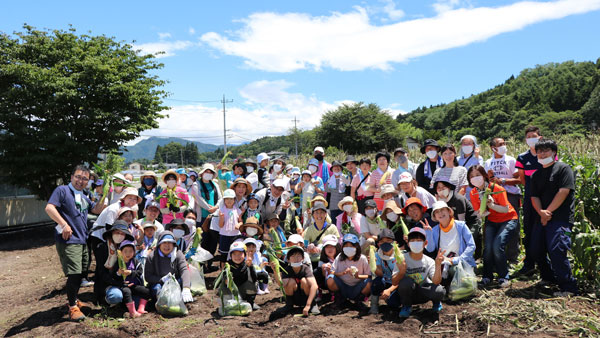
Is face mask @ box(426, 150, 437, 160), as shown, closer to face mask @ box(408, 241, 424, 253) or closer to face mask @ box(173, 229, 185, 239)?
face mask @ box(408, 241, 424, 253)

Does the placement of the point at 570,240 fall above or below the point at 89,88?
below

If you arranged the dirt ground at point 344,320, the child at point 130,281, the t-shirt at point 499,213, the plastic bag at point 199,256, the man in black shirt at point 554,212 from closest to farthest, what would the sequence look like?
the dirt ground at point 344,320
the man in black shirt at point 554,212
the t-shirt at point 499,213
the child at point 130,281
the plastic bag at point 199,256

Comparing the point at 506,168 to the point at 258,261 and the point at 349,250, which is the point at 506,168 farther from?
the point at 258,261

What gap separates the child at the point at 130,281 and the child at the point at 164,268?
0.10 metres

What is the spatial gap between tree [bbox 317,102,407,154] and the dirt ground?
38.5m

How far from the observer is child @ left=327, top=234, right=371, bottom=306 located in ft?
15.3

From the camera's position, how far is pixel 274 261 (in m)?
4.64

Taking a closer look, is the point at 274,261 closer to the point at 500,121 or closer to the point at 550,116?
the point at 550,116

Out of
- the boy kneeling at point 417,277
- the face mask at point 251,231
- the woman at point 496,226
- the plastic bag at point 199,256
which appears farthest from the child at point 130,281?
the woman at point 496,226

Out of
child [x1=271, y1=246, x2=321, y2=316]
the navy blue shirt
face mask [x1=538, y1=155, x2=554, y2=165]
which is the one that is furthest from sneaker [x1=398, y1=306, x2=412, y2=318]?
Answer: the navy blue shirt

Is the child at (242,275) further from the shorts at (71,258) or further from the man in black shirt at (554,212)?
the man in black shirt at (554,212)

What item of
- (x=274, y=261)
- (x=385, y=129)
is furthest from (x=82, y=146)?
(x=385, y=129)

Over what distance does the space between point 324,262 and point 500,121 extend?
73531 mm

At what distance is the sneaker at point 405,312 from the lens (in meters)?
4.21
